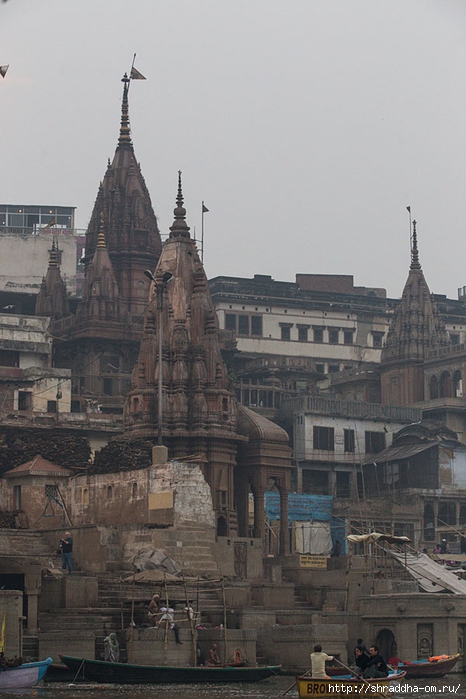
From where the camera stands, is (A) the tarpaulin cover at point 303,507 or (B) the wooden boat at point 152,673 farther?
(A) the tarpaulin cover at point 303,507

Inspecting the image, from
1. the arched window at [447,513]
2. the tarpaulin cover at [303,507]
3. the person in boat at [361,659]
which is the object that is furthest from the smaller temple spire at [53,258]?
the person in boat at [361,659]

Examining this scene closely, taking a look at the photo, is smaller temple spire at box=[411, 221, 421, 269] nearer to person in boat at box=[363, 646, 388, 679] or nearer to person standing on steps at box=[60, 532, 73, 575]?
person standing on steps at box=[60, 532, 73, 575]

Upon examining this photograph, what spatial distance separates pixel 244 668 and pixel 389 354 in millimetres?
49984

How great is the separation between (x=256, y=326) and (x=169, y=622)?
55.6 metres

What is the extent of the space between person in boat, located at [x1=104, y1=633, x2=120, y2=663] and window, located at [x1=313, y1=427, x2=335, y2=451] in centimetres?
3867

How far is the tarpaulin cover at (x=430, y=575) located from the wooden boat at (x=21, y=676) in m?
16.8

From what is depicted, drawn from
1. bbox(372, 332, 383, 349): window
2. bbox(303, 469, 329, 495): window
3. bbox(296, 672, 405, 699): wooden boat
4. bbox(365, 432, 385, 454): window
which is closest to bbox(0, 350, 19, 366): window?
bbox(303, 469, 329, 495): window

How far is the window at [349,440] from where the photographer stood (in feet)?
270

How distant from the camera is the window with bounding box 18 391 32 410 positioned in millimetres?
73688

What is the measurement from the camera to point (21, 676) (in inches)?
1544

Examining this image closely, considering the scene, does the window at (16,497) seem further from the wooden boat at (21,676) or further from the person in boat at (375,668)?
the person in boat at (375,668)

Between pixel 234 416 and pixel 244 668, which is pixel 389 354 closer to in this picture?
pixel 234 416

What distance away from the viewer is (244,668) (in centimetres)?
4244

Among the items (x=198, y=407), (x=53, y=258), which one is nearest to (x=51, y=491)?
(x=198, y=407)
